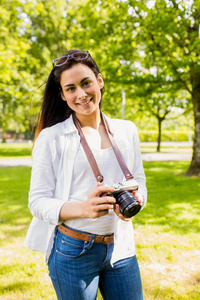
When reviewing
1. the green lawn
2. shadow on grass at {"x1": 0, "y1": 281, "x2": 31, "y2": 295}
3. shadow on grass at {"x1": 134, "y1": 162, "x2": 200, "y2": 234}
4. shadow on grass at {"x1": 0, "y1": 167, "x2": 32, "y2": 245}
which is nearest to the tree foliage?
shadow on grass at {"x1": 134, "y1": 162, "x2": 200, "y2": 234}

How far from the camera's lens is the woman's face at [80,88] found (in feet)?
5.52

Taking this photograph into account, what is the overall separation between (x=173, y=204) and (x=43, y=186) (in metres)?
6.22

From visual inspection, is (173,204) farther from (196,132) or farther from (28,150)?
(28,150)

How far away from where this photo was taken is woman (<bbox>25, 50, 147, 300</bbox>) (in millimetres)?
1525

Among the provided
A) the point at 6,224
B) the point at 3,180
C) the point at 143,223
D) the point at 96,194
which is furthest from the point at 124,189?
the point at 3,180

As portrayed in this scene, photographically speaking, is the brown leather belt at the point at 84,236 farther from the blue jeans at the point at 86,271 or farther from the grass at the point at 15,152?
the grass at the point at 15,152

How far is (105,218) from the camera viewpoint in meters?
1.62

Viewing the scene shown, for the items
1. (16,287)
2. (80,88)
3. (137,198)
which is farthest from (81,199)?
(16,287)

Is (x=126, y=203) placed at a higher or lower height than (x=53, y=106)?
lower

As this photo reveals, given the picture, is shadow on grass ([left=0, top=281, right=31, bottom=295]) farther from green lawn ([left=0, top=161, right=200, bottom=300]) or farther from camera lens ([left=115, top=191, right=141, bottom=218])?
camera lens ([left=115, top=191, right=141, bottom=218])

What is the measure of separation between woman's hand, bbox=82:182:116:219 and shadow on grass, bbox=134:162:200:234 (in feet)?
14.3

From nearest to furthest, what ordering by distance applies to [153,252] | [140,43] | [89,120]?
[89,120]
[153,252]
[140,43]

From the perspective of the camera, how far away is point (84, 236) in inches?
60.8

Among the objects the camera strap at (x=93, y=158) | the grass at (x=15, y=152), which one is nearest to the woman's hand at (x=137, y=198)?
the camera strap at (x=93, y=158)
